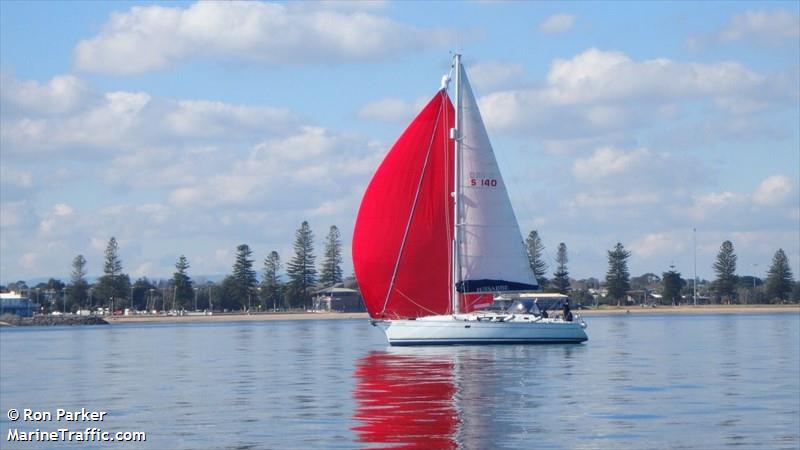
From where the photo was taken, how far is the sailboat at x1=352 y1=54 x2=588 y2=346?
5431cm

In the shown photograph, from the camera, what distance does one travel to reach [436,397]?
30.3 m

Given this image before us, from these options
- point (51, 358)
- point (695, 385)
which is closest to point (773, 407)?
point (695, 385)

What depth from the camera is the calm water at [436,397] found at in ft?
76.9

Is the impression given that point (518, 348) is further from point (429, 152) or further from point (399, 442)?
point (399, 442)

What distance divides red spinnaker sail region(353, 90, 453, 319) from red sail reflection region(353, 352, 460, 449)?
10419mm

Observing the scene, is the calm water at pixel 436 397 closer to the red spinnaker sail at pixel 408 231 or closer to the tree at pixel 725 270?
the red spinnaker sail at pixel 408 231

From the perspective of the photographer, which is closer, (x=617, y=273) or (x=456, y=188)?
(x=456, y=188)

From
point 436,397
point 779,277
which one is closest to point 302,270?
point 779,277

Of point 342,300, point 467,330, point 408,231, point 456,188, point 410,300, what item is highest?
point 456,188

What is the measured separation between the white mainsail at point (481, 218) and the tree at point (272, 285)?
108 metres

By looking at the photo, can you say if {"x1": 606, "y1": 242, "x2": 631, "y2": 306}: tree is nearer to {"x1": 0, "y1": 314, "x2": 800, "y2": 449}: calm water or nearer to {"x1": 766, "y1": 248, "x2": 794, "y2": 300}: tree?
{"x1": 766, "y1": 248, "x2": 794, "y2": 300}: tree

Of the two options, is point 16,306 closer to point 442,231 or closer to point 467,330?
point 442,231

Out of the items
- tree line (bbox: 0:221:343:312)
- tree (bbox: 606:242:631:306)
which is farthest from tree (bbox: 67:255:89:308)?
tree (bbox: 606:242:631:306)

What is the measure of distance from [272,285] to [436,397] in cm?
13279
